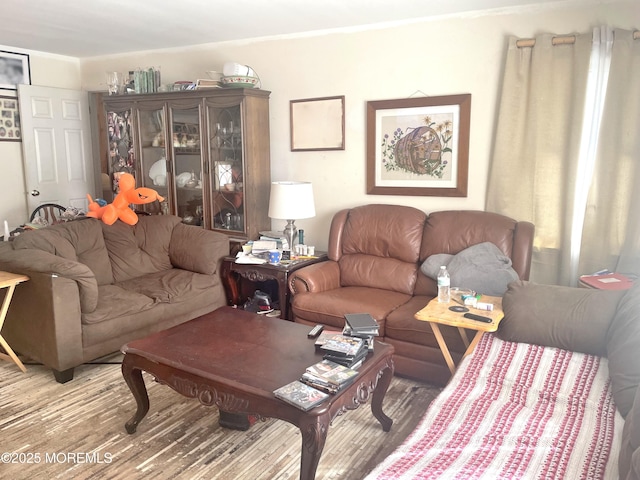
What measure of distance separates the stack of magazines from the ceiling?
7.61ft

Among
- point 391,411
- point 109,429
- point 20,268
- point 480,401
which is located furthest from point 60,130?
point 480,401

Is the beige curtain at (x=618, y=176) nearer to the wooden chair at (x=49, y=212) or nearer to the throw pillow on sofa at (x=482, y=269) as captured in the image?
the throw pillow on sofa at (x=482, y=269)

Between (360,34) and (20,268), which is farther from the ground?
(360,34)

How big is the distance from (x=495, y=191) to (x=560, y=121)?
585mm

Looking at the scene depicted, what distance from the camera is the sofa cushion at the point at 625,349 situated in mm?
1878

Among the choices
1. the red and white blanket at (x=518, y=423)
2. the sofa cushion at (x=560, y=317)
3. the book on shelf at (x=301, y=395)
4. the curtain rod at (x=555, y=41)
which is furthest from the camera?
the curtain rod at (x=555, y=41)

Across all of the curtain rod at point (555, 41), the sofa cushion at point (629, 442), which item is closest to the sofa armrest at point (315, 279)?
the curtain rod at point (555, 41)

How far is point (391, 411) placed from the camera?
270 centimetres

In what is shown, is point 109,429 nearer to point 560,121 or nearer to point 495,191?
point 495,191

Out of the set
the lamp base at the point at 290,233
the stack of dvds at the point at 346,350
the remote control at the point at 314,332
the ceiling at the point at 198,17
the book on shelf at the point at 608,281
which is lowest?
the remote control at the point at 314,332

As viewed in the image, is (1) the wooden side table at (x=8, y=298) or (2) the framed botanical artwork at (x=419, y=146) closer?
(1) the wooden side table at (x=8, y=298)

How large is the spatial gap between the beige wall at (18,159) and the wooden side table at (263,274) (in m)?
2.57

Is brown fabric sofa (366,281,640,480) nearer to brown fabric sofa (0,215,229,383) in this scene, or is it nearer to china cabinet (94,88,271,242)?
→ brown fabric sofa (0,215,229,383)

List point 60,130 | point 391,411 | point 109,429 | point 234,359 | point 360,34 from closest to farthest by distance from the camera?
point 234,359 < point 109,429 < point 391,411 < point 360,34 < point 60,130
